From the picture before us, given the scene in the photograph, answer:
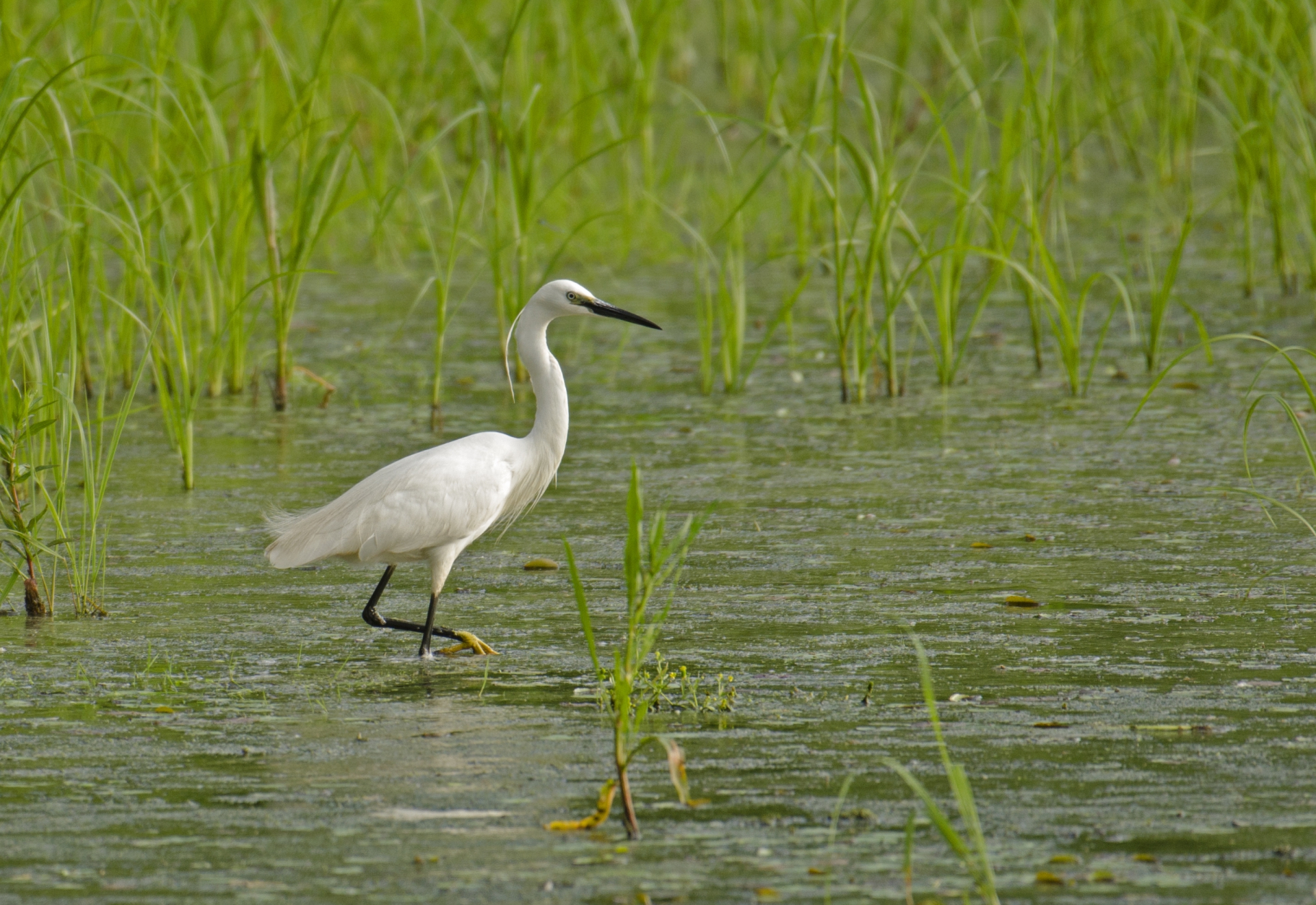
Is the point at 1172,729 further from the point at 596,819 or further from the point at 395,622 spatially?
the point at 395,622

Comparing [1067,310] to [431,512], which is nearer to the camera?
[431,512]

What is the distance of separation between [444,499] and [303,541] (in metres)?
0.49

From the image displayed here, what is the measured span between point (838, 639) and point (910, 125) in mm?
9306

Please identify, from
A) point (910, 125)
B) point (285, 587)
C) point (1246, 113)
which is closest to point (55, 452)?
point (285, 587)

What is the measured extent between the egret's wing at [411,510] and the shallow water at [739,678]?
0.83ft

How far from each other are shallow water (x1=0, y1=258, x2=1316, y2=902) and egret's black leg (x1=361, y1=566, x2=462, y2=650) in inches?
→ 3.8

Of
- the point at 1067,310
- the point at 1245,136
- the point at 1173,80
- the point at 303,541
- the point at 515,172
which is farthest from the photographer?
the point at 1173,80

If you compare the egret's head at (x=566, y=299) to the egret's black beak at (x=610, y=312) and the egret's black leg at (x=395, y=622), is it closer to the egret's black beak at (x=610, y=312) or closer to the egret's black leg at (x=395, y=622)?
the egret's black beak at (x=610, y=312)

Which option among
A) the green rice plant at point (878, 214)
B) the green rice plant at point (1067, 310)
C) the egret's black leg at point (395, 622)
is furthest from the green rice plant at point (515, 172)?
the egret's black leg at point (395, 622)

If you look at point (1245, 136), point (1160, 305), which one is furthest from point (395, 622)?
point (1245, 136)

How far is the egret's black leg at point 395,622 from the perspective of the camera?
200 inches

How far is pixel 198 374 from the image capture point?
6461 millimetres

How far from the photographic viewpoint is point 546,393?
5.62m

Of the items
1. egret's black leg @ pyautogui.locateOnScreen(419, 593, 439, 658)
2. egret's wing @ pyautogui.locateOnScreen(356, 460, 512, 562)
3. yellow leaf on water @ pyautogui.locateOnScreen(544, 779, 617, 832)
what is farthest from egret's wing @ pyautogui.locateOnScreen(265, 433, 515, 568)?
yellow leaf on water @ pyautogui.locateOnScreen(544, 779, 617, 832)
